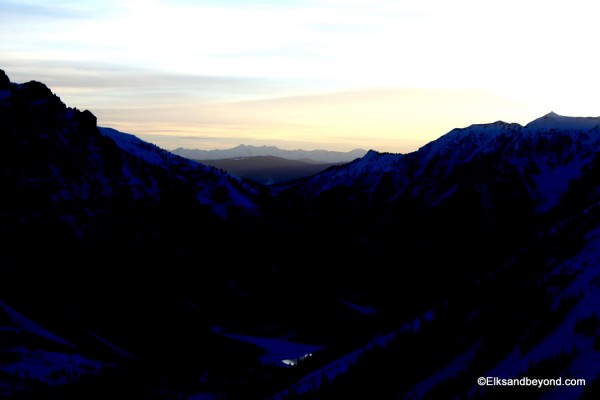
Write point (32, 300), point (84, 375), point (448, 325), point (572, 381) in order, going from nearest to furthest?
point (572, 381) < point (448, 325) < point (84, 375) < point (32, 300)

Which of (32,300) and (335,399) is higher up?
(335,399)

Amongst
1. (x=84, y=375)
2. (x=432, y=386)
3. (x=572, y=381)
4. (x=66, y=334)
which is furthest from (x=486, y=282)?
(x=66, y=334)

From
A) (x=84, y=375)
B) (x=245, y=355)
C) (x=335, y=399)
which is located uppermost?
(x=335, y=399)

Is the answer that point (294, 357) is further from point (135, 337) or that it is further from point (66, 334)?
point (66, 334)

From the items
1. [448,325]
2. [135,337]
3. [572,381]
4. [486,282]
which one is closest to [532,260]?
[486,282]

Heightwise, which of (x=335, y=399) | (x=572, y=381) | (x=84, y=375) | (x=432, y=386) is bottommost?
(x=84, y=375)

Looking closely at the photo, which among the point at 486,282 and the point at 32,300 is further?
the point at 32,300

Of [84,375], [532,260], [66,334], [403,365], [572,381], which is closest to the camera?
[572,381]

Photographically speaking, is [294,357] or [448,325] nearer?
[448,325]

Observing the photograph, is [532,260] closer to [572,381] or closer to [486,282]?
[486,282]
